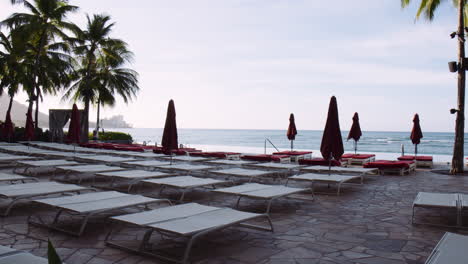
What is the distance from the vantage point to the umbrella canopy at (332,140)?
7516 millimetres

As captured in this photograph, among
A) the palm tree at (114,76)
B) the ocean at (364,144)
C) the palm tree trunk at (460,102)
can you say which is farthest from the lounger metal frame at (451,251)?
the palm tree at (114,76)

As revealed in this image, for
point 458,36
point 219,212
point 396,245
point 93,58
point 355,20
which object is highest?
point 355,20

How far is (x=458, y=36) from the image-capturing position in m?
10.7

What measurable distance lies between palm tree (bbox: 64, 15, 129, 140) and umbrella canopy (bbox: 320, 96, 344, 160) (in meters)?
16.2

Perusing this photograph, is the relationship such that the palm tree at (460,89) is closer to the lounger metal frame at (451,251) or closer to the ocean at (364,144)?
the ocean at (364,144)

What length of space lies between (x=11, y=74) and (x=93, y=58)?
4.59 meters

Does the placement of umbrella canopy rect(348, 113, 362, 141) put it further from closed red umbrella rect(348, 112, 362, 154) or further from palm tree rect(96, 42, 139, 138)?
palm tree rect(96, 42, 139, 138)

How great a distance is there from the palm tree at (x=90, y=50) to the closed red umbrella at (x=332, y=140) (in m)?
16.2

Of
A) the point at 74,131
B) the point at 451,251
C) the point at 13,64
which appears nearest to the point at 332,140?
the point at 451,251

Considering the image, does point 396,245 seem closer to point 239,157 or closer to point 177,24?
point 239,157

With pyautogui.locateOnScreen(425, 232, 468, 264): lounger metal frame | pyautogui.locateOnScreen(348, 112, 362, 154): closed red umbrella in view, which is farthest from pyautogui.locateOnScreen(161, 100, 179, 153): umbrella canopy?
pyautogui.locateOnScreen(348, 112, 362, 154): closed red umbrella

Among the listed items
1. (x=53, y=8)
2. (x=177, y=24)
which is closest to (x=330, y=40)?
(x=177, y=24)

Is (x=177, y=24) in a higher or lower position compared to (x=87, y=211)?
higher

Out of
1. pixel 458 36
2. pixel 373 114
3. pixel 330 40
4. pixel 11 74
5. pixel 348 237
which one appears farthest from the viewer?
pixel 373 114
